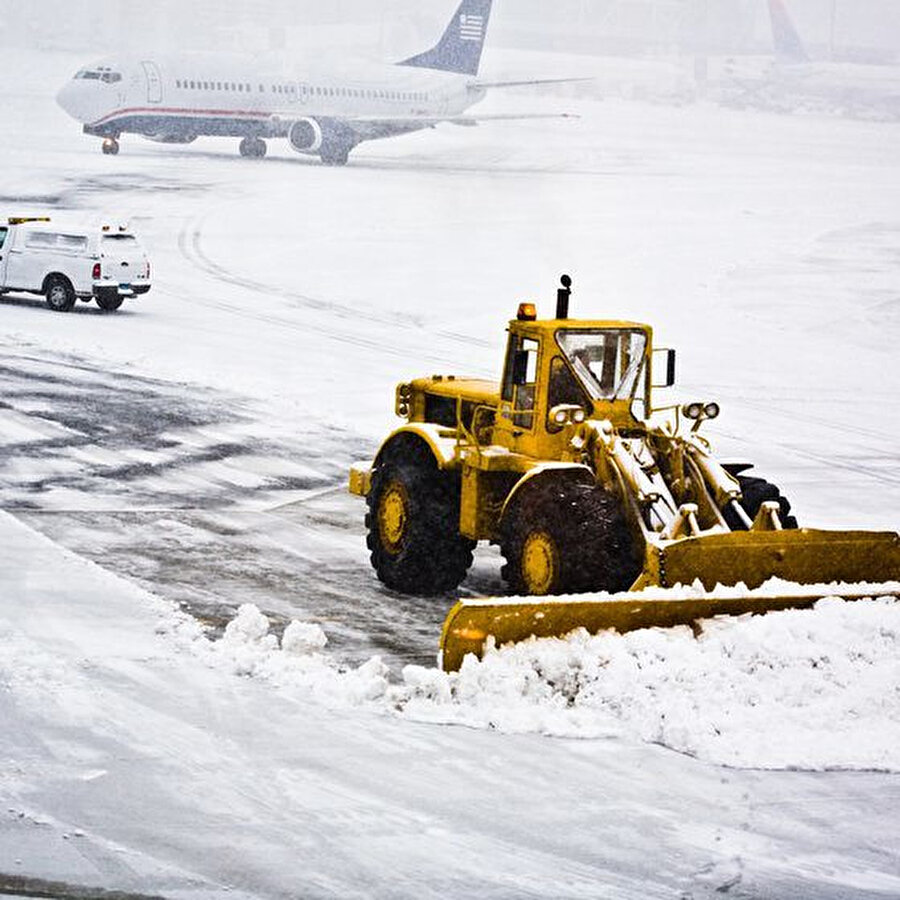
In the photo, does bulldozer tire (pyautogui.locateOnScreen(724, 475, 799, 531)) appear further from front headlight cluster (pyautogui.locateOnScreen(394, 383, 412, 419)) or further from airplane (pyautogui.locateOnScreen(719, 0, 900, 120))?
airplane (pyautogui.locateOnScreen(719, 0, 900, 120))

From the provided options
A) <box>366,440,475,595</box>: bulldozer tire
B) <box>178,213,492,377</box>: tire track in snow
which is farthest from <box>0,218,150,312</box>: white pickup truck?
<box>366,440,475,595</box>: bulldozer tire

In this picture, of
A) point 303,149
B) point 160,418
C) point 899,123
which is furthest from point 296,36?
point 160,418

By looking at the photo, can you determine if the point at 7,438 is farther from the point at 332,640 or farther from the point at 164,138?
the point at 164,138

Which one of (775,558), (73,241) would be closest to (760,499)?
(775,558)

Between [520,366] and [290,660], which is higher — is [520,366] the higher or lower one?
the higher one

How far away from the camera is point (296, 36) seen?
7869 centimetres

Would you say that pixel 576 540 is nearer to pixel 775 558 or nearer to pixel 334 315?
pixel 775 558

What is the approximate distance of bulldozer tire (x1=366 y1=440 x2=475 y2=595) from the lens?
48.2ft

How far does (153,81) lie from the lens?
62969 millimetres

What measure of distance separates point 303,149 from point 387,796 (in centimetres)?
5905

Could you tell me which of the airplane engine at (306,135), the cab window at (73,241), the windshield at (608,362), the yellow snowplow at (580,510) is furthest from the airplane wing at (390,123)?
the windshield at (608,362)

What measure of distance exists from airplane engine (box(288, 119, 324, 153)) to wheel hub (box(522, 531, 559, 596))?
5538cm

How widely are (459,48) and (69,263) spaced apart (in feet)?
156

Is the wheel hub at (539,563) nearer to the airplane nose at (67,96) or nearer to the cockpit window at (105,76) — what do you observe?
the cockpit window at (105,76)
